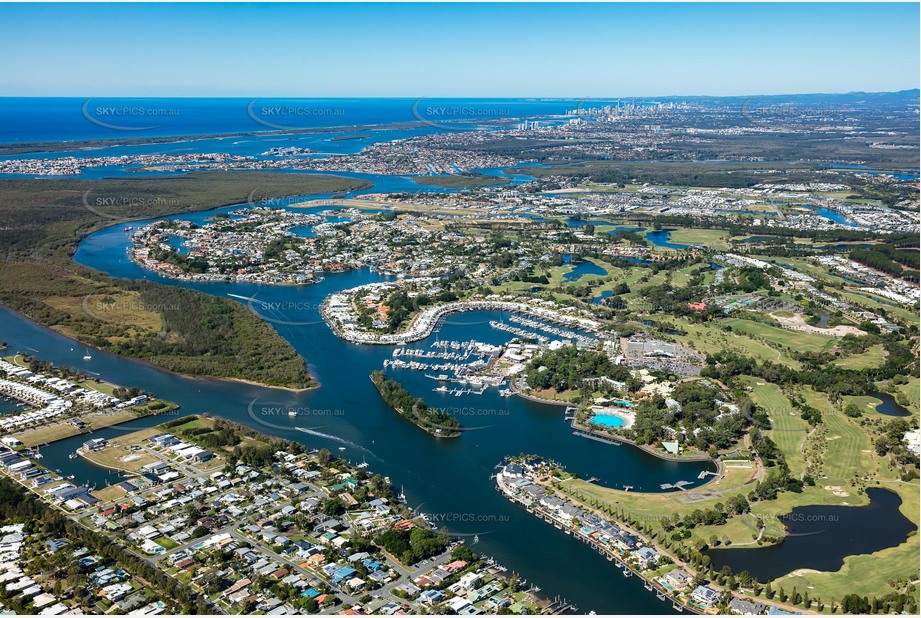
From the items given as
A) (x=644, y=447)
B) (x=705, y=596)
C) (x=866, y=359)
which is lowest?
(x=705, y=596)

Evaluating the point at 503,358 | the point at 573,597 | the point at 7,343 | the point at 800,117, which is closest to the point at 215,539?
the point at 573,597

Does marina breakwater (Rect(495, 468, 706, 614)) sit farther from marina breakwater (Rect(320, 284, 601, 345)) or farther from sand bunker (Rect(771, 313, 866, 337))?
sand bunker (Rect(771, 313, 866, 337))

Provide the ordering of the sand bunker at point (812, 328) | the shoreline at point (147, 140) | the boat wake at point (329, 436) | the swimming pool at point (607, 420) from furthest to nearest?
the shoreline at point (147, 140) < the sand bunker at point (812, 328) < the swimming pool at point (607, 420) < the boat wake at point (329, 436)

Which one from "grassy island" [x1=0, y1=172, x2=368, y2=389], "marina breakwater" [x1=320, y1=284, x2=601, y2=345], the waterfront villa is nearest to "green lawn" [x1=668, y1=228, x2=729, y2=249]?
"marina breakwater" [x1=320, y1=284, x2=601, y2=345]

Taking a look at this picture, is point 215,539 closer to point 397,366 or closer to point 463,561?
point 463,561

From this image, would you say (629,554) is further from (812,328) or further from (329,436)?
(812,328)

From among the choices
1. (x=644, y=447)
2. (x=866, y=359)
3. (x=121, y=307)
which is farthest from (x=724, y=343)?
(x=121, y=307)

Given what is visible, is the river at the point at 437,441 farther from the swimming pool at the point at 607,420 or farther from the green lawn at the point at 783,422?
the green lawn at the point at 783,422

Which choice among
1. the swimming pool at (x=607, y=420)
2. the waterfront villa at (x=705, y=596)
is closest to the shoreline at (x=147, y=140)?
the swimming pool at (x=607, y=420)

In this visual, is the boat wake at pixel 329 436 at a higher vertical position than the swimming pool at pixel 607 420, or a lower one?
higher
